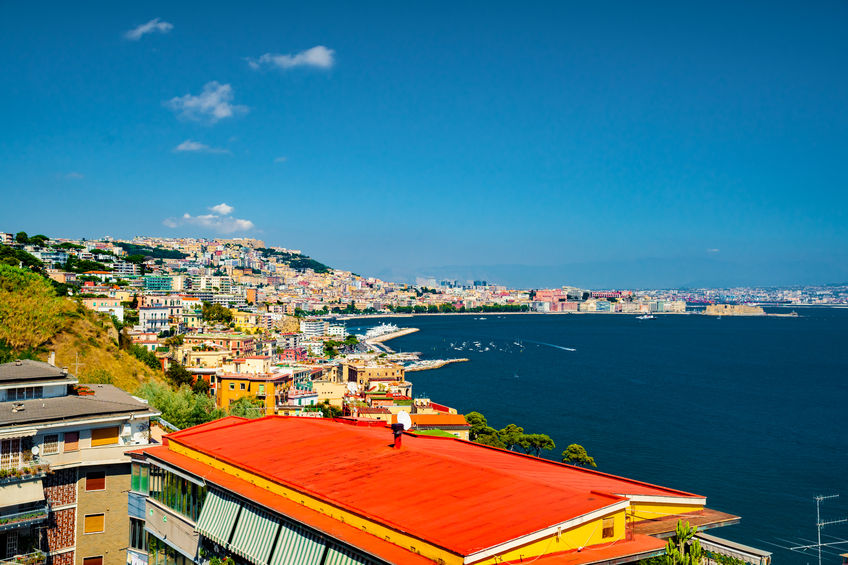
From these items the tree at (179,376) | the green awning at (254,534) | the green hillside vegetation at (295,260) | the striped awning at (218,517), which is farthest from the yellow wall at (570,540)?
the green hillside vegetation at (295,260)

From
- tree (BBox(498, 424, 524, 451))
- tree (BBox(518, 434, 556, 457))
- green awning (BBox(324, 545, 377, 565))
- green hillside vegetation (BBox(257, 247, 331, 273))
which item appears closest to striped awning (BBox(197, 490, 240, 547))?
green awning (BBox(324, 545, 377, 565))

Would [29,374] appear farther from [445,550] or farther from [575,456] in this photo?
[575,456]

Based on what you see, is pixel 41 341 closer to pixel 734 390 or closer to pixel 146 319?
pixel 146 319

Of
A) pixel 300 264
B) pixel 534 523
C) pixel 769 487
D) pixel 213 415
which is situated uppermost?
pixel 300 264

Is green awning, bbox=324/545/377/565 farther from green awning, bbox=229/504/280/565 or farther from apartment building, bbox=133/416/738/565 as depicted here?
green awning, bbox=229/504/280/565

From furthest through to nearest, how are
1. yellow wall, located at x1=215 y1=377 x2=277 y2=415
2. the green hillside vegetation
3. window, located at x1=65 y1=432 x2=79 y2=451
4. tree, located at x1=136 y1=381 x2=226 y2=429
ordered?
the green hillside vegetation
yellow wall, located at x1=215 y1=377 x2=277 y2=415
tree, located at x1=136 y1=381 x2=226 y2=429
window, located at x1=65 y1=432 x2=79 y2=451

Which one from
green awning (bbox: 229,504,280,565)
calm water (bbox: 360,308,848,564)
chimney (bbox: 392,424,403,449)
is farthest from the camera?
calm water (bbox: 360,308,848,564)

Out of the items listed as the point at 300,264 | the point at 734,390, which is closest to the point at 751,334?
the point at 734,390
